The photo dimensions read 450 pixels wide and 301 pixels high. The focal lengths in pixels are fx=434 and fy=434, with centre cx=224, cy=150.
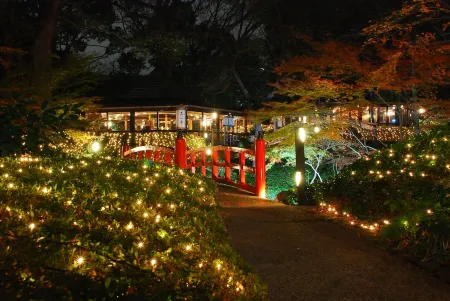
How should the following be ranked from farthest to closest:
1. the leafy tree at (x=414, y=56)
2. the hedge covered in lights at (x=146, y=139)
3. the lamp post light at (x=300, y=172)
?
the hedge covered in lights at (x=146, y=139) → the lamp post light at (x=300, y=172) → the leafy tree at (x=414, y=56)

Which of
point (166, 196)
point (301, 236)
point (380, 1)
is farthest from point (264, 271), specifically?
point (380, 1)

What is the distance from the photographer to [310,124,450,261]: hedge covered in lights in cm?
446

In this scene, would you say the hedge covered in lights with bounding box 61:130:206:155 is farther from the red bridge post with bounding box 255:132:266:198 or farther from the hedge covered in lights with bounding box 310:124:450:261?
the hedge covered in lights with bounding box 310:124:450:261

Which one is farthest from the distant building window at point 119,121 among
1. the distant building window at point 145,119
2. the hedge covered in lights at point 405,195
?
the hedge covered in lights at point 405,195

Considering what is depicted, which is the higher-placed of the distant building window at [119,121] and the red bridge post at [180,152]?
the distant building window at [119,121]

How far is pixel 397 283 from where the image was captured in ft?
13.3

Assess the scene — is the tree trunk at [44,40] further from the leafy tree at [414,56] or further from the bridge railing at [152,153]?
the leafy tree at [414,56]

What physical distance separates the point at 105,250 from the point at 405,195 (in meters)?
4.41

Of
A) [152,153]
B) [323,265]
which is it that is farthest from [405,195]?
[152,153]

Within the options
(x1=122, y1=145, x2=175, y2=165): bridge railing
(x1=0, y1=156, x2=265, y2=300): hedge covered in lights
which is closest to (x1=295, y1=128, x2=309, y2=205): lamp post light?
(x1=122, y1=145, x2=175, y2=165): bridge railing

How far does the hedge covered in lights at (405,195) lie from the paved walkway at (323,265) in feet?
1.04

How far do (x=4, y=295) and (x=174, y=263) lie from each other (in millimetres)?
810

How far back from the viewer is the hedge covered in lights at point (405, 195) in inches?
175

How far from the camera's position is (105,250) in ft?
7.22
